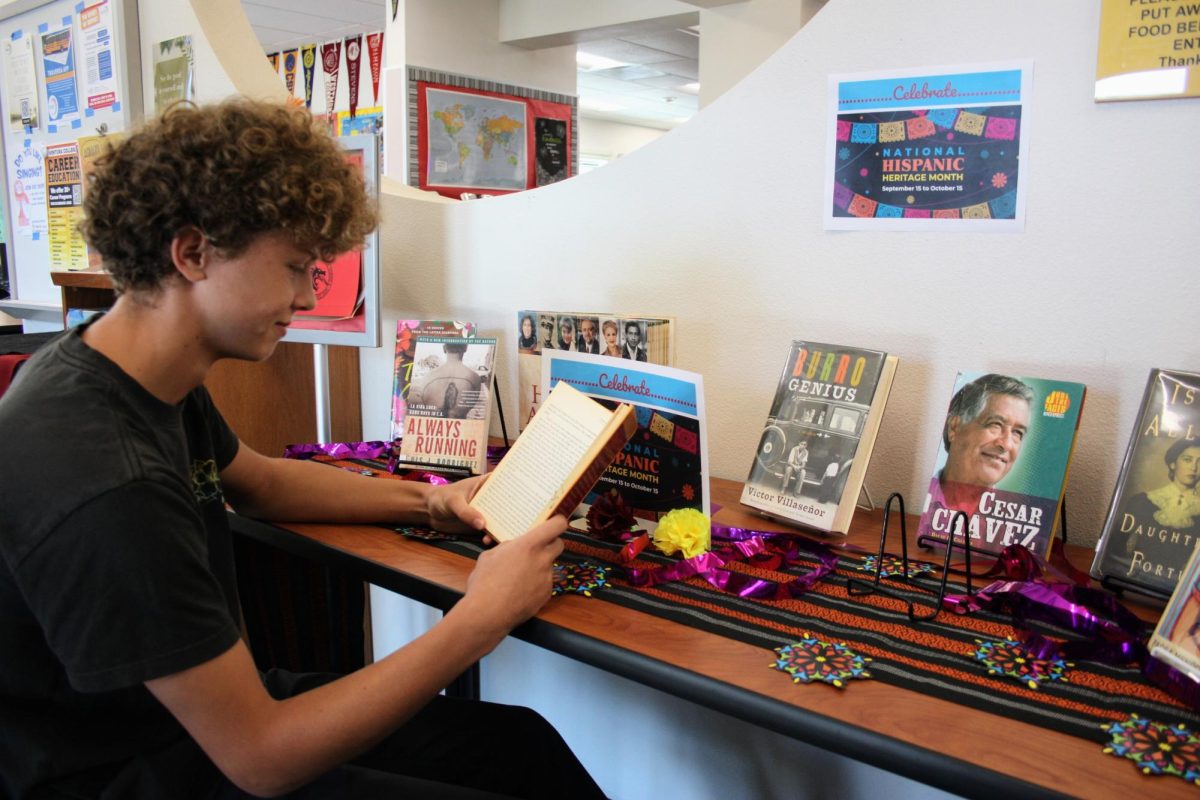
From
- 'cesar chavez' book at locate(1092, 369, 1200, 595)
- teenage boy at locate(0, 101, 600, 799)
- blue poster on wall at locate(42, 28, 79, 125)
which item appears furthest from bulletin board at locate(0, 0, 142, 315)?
'cesar chavez' book at locate(1092, 369, 1200, 595)

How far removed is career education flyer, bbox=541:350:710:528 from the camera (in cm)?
134

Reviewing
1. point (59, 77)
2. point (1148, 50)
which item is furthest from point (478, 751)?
point (59, 77)

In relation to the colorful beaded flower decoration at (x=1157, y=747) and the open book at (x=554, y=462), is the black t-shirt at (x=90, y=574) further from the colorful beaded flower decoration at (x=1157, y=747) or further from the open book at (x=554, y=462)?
the colorful beaded flower decoration at (x=1157, y=747)

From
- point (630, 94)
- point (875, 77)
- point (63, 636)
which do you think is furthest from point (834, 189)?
point (630, 94)

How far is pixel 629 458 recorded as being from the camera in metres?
1.41

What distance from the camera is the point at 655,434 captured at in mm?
1376

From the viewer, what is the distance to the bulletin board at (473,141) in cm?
456

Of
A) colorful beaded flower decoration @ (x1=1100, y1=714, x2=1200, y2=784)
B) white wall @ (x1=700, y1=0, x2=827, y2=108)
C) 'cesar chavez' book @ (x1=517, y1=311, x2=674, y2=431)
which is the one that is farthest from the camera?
white wall @ (x1=700, y1=0, x2=827, y2=108)

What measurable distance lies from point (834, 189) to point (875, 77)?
18 centimetres

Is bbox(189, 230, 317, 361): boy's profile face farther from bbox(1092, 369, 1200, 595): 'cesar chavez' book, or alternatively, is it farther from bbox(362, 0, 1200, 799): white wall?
bbox(1092, 369, 1200, 595): 'cesar chavez' book

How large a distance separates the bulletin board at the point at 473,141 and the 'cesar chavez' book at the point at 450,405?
300cm

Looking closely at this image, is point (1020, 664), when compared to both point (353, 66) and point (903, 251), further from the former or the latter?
point (353, 66)

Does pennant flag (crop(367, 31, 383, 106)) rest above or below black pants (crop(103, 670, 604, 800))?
above

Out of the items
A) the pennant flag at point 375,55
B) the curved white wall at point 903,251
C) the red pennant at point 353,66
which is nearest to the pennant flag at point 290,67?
the red pennant at point 353,66
